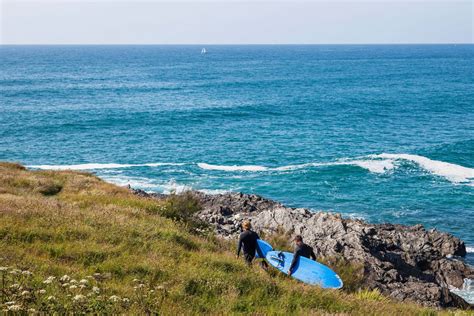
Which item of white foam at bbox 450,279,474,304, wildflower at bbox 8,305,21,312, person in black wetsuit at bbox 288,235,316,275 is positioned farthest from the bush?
white foam at bbox 450,279,474,304

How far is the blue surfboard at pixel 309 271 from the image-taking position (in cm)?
1486

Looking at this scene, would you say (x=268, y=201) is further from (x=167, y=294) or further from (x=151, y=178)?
(x=167, y=294)

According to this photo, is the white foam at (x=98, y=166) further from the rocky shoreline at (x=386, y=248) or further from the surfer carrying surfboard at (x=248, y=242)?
the surfer carrying surfboard at (x=248, y=242)

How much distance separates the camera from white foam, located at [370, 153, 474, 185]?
44.6 metres

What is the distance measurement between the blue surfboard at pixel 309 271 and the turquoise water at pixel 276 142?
2030 centimetres

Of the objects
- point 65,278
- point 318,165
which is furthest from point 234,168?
point 65,278

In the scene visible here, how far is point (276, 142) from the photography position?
59.8 meters

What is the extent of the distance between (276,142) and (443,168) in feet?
63.5

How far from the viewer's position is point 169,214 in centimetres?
2152

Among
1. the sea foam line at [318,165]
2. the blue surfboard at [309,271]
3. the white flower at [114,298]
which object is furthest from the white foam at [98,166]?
the white flower at [114,298]

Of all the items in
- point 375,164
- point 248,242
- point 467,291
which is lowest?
point 467,291

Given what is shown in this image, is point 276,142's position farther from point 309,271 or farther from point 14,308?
point 14,308

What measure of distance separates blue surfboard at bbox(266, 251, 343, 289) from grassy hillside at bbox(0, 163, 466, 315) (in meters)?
0.54

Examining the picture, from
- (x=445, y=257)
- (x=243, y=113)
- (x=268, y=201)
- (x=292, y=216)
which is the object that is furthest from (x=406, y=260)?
(x=243, y=113)
